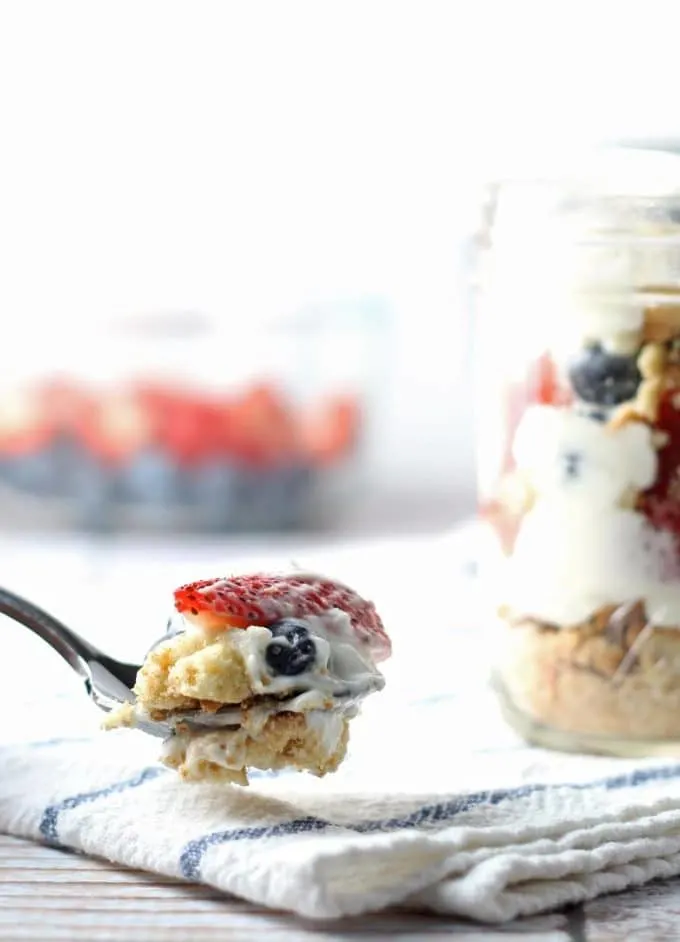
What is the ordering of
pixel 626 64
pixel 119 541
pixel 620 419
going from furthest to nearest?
1. pixel 626 64
2. pixel 119 541
3. pixel 620 419

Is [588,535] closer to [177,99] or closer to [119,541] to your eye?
[119,541]

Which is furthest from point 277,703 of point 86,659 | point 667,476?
point 667,476

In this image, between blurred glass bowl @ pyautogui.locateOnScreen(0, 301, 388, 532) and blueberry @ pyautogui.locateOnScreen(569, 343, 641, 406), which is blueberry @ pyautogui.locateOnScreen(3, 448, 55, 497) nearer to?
blurred glass bowl @ pyautogui.locateOnScreen(0, 301, 388, 532)

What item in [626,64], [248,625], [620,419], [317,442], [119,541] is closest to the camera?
[248,625]

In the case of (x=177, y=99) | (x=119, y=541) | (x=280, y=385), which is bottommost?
(x=119, y=541)

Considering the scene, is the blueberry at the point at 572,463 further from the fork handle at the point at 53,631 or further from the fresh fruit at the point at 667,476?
the fork handle at the point at 53,631

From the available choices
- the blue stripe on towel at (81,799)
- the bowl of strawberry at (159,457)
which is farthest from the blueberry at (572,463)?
the bowl of strawberry at (159,457)

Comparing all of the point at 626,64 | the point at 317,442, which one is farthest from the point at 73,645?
the point at 626,64
